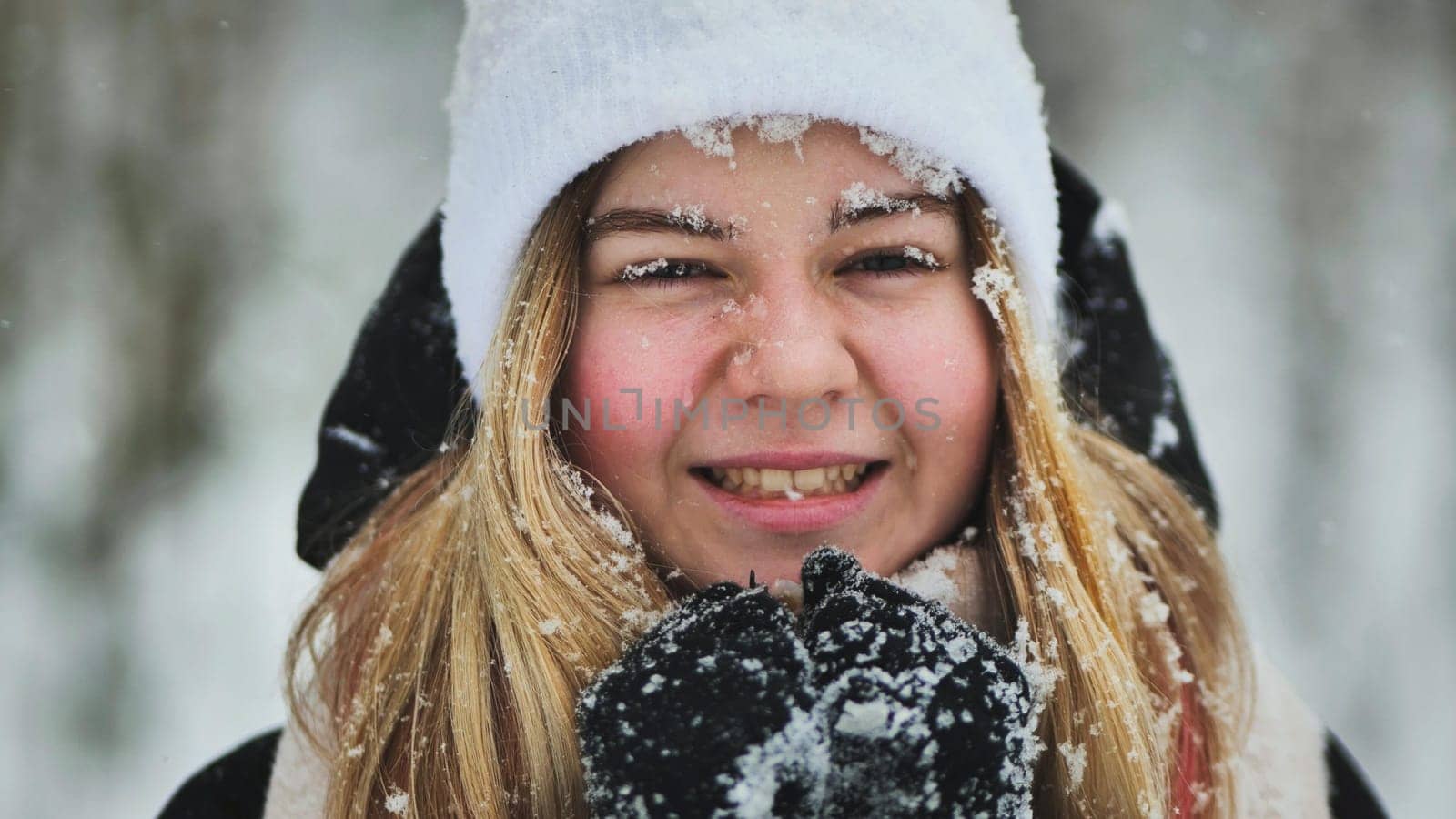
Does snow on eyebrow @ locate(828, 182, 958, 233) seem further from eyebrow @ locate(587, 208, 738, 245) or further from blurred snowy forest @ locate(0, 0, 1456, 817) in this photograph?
blurred snowy forest @ locate(0, 0, 1456, 817)

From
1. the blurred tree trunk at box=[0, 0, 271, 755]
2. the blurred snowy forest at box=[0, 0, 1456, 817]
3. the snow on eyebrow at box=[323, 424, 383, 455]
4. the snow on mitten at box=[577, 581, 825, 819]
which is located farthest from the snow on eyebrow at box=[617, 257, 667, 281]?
the blurred tree trunk at box=[0, 0, 271, 755]

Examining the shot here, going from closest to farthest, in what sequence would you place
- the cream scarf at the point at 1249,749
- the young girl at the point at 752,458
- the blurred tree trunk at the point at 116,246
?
the young girl at the point at 752,458 → the cream scarf at the point at 1249,749 → the blurred tree trunk at the point at 116,246

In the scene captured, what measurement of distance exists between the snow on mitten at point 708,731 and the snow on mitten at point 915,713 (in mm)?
31

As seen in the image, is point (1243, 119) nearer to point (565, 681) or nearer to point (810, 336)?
point (810, 336)

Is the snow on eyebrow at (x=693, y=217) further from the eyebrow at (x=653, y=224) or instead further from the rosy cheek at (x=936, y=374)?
the rosy cheek at (x=936, y=374)

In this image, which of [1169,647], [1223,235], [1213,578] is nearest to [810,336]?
[1169,647]

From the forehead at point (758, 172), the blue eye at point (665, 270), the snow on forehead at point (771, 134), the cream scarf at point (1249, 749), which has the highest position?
the snow on forehead at point (771, 134)

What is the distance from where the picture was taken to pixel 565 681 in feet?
4.05

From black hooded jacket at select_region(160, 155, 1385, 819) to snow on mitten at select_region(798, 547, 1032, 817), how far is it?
0.78 meters

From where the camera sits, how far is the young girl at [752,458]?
1.10m

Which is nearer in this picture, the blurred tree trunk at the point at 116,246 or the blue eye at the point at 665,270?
the blue eye at the point at 665,270

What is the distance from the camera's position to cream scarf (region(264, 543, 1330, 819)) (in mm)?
1362

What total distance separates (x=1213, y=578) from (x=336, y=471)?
1.45 meters

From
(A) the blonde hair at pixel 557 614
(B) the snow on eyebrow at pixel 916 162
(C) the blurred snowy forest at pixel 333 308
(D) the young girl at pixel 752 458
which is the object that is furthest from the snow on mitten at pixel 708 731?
(C) the blurred snowy forest at pixel 333 308
